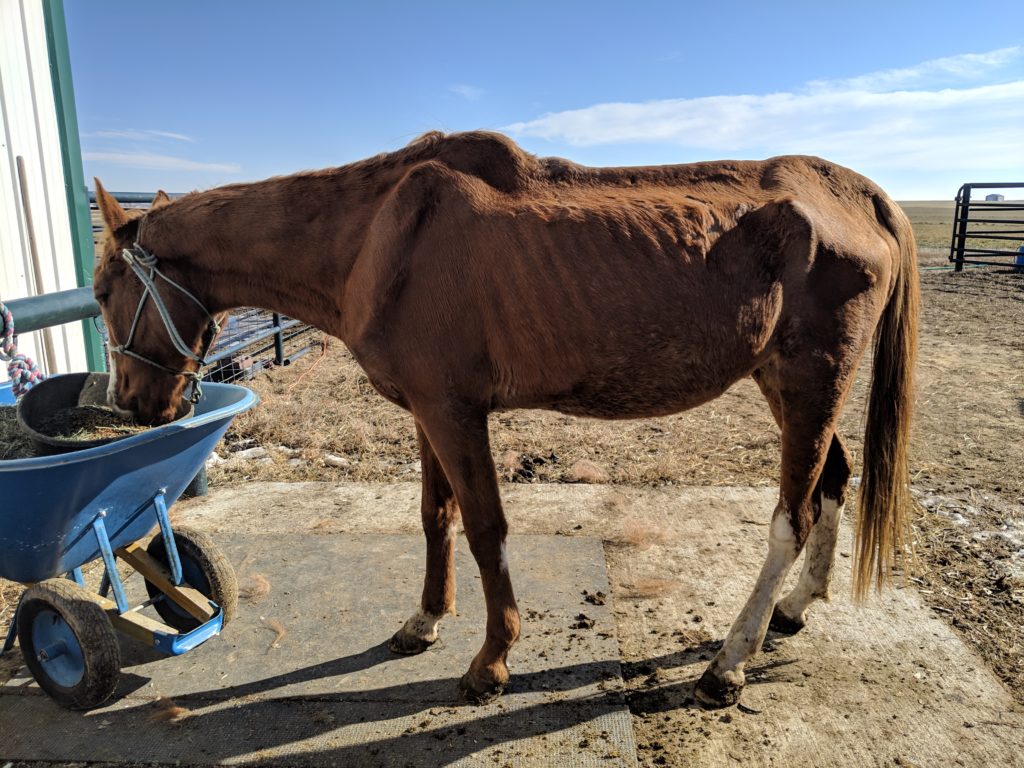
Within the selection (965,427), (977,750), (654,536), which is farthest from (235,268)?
(965,427)

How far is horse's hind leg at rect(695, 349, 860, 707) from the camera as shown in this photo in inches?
102

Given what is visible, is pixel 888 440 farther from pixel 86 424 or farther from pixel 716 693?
pixel 86 424

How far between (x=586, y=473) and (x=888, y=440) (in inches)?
84.8

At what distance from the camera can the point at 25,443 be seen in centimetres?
259

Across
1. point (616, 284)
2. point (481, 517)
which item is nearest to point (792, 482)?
point (616, 284)

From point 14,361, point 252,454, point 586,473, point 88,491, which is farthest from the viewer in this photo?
point 252,454

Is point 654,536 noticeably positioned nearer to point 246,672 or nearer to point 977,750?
point 977,750

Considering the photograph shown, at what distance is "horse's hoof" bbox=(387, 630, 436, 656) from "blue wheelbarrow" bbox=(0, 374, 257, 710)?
711mm

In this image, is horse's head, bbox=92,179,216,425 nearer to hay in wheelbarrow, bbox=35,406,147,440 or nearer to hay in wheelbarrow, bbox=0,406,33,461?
hay in wheelbarrow, bbox=35,406,147,440

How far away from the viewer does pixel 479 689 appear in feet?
8.43

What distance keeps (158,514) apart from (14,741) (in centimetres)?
87

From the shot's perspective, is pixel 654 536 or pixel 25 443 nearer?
pixel 25 443

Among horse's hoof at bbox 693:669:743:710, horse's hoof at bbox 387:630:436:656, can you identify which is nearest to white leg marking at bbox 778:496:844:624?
horse's hoof at bbox 693:669:743:710

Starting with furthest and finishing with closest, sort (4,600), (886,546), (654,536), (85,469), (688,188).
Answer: (654,536) → (4,600) → (886,546) → (688,188) → (85,469)
